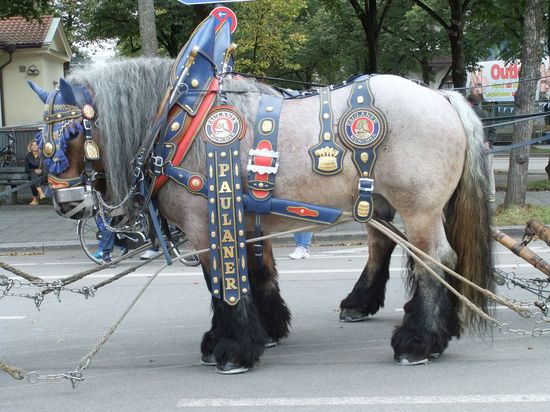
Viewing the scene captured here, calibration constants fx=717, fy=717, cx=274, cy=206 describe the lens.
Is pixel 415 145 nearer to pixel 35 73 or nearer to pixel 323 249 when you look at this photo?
pixel 323 249

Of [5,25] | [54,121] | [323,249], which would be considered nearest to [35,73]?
[5,25]

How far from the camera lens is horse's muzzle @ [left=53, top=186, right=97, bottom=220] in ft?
14.4

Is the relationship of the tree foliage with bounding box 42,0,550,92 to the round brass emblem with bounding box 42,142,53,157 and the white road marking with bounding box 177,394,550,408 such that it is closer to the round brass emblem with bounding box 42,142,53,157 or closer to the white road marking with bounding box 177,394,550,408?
the round brass emblem with bounding box 42,142,53,157

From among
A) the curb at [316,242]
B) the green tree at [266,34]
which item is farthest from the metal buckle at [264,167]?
the green tree at [266,34]

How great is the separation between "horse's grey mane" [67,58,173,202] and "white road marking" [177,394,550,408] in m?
1.42

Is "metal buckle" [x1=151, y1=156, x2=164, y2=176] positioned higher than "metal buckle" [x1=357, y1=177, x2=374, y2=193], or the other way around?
"metal buckle" [x1=151, y1=156, x2=164, y2=176]

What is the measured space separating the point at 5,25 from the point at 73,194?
24.2 metres

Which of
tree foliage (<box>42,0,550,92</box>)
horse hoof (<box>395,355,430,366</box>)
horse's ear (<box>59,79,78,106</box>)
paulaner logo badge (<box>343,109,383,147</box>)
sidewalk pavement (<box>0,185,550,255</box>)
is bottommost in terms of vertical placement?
sidewalk pavement (<box>0,185,550,255</box>)

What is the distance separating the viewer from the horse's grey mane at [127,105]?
439cm

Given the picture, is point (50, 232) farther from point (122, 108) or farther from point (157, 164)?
point (157, 164)

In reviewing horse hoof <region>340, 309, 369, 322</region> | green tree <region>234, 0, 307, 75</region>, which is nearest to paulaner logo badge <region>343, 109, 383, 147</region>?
A: horse hoof <region>340, 309, 369, 322</region>

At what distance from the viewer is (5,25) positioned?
26.0 m

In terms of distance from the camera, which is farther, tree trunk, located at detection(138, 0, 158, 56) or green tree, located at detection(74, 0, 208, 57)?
green tree, located at detection(74, 0, 208, 57)

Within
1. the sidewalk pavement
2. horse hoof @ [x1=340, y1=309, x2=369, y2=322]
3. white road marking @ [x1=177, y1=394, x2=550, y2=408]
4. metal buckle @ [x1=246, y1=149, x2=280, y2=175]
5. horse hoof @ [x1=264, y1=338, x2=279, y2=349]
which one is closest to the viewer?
white road marking @ [x1=177, y1=394, x2=550, y2=408]
